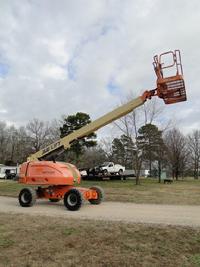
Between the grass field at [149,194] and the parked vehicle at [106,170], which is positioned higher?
the parked vehicle at [106,170]

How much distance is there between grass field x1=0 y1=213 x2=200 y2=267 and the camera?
24.1 feet

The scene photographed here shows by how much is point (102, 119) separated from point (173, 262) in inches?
390

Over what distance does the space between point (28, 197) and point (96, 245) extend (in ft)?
28.4

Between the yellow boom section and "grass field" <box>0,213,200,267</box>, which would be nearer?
"grass field" <box>0,213,200,267</box>

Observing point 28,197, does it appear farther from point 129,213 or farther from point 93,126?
point 129,213

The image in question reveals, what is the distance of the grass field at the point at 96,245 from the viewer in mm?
7332

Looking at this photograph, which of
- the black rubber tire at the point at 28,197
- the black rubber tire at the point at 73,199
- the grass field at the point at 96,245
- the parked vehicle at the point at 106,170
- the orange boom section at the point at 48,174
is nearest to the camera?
the grass field at the point at 96,245

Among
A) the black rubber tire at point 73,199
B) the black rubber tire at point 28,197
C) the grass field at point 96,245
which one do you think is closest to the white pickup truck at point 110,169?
the black rubber tire at point 28,197

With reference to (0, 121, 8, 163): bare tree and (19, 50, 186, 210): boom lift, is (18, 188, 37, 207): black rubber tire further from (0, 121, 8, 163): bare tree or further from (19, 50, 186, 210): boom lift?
(0, 121, 8, 163): bare tree

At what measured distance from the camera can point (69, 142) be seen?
17.3 metres

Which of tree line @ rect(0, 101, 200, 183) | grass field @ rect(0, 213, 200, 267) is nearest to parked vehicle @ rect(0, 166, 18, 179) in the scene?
tree line @ rect(0, 101, 200, 183)

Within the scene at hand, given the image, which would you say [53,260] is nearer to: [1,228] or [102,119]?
[1,228]

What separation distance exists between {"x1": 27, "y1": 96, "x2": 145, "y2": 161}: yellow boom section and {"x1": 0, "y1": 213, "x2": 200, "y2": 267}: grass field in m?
6.19

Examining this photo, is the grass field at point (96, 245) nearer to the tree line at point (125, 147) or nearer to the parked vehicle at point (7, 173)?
the tree line at point (125, 147)
